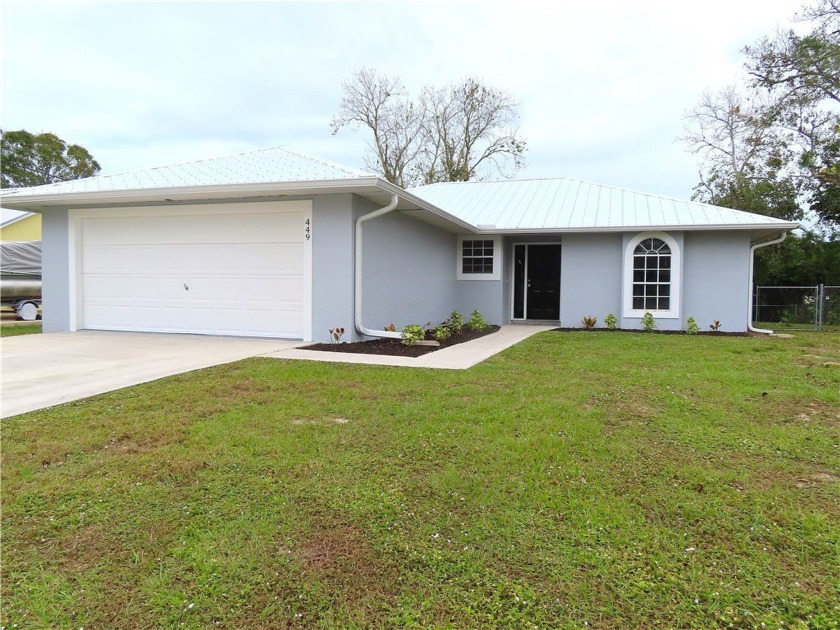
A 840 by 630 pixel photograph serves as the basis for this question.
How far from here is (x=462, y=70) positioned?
2820 cm

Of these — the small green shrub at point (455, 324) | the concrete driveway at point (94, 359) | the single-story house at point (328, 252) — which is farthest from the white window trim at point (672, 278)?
the concrete driveway at point (94, 359)

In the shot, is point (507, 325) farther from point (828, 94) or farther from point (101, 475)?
point (828, 94)

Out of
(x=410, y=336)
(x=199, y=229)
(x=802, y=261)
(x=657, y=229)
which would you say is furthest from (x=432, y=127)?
(x=410, y=336)

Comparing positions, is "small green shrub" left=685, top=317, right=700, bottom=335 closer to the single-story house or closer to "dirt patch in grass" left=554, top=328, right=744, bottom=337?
"dirt patch in grass" left=554, top=328, right=744, bottom=337

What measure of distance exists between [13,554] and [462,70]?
29.7 meters

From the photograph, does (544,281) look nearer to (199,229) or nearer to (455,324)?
(455,324)

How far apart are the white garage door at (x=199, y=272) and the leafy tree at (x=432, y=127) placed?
19556mm

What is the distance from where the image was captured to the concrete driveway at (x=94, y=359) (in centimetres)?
527

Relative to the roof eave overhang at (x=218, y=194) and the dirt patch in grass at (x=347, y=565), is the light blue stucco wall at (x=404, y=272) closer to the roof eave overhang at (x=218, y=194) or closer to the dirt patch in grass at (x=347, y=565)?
the roof eave overhang at (x=218, y=194)

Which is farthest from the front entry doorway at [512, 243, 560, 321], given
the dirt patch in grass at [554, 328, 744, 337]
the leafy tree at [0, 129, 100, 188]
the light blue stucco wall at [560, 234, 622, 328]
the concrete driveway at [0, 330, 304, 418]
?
the leafy tree at [0, 129, 100, 188]

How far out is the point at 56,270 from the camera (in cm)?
1074

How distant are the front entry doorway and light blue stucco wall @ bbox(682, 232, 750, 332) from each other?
3.65m

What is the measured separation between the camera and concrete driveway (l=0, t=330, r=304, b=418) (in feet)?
17.3

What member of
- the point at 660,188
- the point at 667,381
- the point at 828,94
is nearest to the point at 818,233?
the point at 828,94
